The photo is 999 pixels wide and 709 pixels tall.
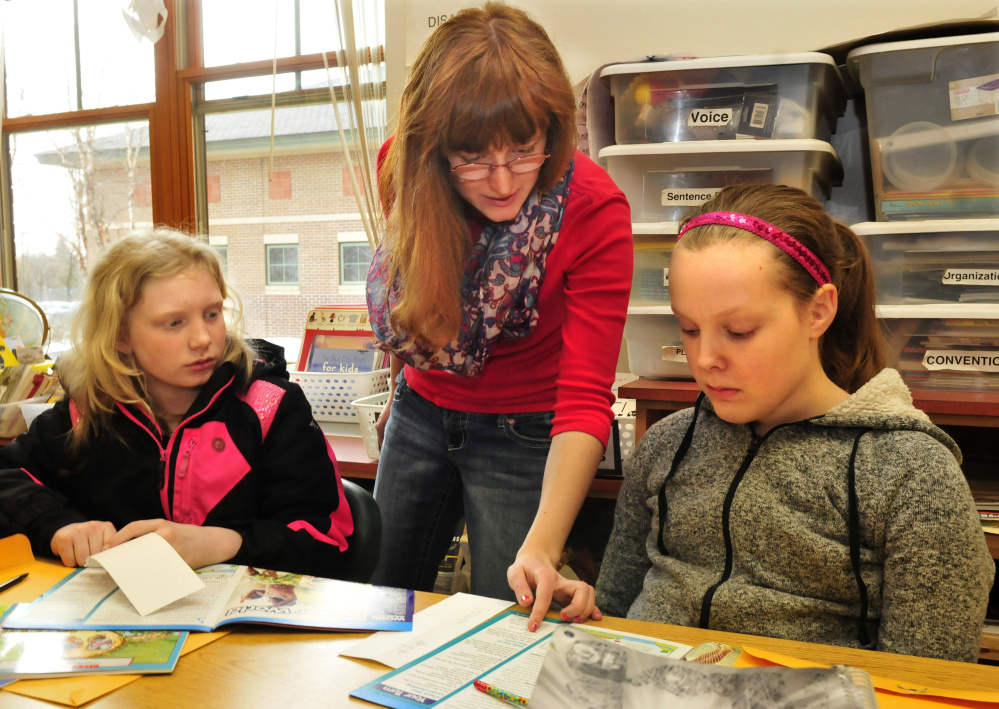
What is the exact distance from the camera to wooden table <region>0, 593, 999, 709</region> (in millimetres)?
618

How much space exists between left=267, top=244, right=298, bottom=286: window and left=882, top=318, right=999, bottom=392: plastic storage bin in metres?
1.88

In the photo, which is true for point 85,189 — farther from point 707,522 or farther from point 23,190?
point 707,522

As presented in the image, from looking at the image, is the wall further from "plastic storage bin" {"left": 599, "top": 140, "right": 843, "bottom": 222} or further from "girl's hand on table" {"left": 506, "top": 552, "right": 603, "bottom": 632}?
"girl's hand on table" {"left": 506, "top": 552, "right": 603, "bottom": 632}

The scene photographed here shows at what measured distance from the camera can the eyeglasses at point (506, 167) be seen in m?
0.97

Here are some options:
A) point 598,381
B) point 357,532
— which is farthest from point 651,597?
point 357,532

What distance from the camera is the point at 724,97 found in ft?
4.65

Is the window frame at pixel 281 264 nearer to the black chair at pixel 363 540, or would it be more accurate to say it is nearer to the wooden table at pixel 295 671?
the black chair at pixel 363 540

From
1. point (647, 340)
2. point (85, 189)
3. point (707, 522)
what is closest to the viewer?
point (707, 522)

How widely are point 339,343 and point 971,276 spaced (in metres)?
1.53

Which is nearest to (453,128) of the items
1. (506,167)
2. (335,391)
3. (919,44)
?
(506,167)

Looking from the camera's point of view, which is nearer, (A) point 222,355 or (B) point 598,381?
(B) point 598,381

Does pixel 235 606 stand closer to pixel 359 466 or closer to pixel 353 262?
pixel 359 466

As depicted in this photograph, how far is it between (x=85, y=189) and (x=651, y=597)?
9.22 ft

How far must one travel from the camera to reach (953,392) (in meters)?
1.31
